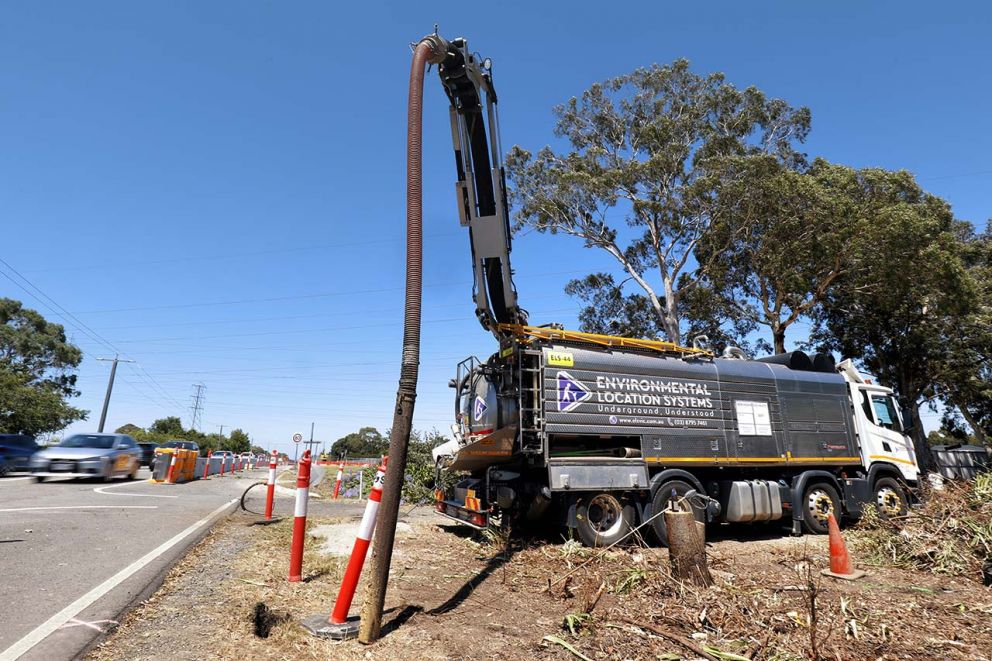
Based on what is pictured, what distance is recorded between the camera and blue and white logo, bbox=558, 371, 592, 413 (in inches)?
294

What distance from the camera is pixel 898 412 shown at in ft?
36.5

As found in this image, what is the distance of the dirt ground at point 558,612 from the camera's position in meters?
3.44

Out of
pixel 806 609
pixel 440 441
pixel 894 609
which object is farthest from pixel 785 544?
pixel 440 441

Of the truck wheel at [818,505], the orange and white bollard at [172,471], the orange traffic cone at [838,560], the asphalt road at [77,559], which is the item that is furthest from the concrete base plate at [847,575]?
the orange and white bollard at [172,471]

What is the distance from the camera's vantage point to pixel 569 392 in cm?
755

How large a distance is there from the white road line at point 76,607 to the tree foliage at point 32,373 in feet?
124

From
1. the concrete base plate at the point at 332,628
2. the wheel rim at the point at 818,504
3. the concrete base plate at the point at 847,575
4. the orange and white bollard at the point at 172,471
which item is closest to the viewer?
the concrete base plate at the point at 332,628

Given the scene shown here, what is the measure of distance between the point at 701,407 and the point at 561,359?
274 centimetres

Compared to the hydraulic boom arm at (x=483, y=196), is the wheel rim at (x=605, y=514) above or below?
below

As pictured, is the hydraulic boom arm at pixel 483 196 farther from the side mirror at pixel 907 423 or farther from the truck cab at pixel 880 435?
the side mirror at pixel 907 423

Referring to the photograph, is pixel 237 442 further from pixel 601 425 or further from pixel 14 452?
pixel 601 425

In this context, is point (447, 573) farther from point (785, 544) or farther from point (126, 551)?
point (785, 544)

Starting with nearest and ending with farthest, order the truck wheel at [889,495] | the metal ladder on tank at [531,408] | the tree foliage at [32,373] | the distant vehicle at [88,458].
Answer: the metal ladder on tank at [531,408]
the truck wheel at [889,495]
the distant vehicle at [88,458]
the tree foliage at [32,373]

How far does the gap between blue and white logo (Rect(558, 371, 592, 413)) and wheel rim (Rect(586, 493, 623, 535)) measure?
1317 millimetres
